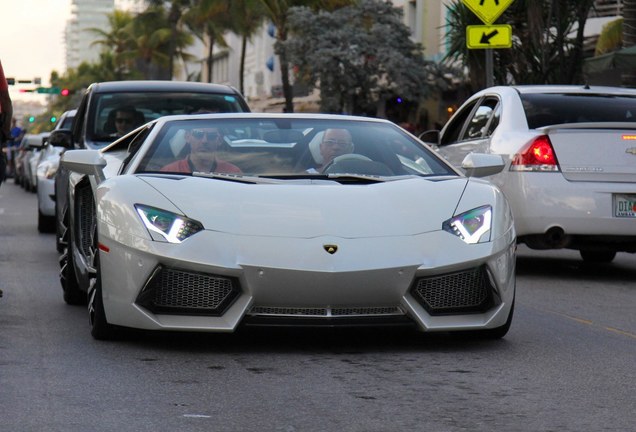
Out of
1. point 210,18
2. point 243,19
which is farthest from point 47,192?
point 210,18

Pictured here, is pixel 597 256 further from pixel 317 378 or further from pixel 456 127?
pixel 317 378

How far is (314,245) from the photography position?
670cm

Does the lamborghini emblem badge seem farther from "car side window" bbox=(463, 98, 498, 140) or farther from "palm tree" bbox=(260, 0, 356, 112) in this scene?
"palm tree" bbox=(260, 0, 356, 112)

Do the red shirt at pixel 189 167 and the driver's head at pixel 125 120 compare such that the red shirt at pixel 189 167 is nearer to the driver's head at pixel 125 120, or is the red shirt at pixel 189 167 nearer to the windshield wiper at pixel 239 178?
the windshield wiper at pixel 239 178

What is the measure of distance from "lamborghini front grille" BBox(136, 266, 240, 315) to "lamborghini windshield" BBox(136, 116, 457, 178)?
33.4 inches

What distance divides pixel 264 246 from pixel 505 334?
1549 mm

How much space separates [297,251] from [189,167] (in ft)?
3.86

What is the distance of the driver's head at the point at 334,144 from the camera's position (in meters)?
7.80

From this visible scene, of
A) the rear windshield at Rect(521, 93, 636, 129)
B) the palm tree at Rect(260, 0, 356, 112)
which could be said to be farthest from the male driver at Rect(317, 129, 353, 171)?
the palm tree at Rect(260, 0, 356, 112)

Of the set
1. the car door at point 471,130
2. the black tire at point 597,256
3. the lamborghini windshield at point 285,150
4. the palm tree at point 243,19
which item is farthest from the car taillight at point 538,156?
the palm tree at point 243,19

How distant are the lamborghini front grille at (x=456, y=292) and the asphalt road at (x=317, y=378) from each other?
22 cm

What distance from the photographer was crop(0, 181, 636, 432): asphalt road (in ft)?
17.4

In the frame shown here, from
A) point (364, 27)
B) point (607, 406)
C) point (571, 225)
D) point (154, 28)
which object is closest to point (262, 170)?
point (607, 406)

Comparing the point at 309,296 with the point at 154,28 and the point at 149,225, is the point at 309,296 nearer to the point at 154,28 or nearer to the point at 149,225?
the point at 149,225
